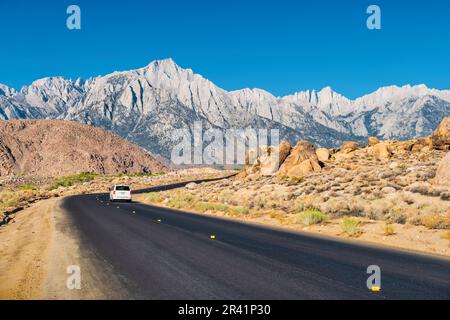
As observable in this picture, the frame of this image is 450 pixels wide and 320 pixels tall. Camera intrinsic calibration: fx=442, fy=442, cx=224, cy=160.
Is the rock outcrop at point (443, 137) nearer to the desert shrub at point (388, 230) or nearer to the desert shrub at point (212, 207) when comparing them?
the desert shrub at point (212, 207)

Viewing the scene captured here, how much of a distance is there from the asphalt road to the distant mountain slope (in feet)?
407

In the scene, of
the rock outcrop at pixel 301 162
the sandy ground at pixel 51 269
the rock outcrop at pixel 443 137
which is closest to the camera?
the sandy ground at pixel 51 269

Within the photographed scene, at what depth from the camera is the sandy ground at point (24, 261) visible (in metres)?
7.99

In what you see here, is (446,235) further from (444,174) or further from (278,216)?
(444,174)

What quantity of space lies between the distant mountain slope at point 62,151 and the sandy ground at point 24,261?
118 metres

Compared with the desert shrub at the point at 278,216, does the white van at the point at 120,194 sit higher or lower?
higher

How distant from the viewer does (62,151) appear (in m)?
138

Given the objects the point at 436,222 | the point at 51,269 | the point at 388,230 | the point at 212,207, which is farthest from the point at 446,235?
the point at 212,207

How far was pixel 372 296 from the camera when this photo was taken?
23.6 feet

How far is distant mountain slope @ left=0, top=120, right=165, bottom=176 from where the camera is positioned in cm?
13075

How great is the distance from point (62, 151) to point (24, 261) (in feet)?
442

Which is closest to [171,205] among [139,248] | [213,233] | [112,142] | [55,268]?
[213,233]

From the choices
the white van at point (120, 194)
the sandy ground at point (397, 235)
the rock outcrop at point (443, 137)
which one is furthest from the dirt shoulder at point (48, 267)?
the rock outcrop at point (443, 137)
